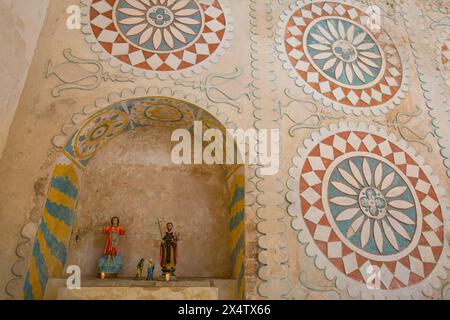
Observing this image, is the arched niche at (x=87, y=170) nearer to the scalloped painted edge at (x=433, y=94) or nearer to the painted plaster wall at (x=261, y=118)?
the painted plaster wall at (x=261, y=118)

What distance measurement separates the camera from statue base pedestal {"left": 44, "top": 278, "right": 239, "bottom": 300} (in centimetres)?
340

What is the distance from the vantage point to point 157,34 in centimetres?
477

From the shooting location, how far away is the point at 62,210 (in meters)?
4.27

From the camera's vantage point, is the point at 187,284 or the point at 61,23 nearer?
the point at 187,284

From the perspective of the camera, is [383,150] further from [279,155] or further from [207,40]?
[207,40]

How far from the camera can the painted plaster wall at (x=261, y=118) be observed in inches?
146

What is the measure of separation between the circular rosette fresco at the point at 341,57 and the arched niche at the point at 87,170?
175 cm

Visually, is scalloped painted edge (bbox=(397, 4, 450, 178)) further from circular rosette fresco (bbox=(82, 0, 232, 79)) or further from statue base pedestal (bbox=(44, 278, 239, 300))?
statue base pedestal (bbox=(44, 278, 239, 300))

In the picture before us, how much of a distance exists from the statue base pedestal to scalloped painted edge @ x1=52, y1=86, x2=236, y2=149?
1617mm

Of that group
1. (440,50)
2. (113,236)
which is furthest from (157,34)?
(440,50)

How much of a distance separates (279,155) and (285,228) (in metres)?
0.95

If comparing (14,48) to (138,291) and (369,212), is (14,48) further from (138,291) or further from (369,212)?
(369,212)

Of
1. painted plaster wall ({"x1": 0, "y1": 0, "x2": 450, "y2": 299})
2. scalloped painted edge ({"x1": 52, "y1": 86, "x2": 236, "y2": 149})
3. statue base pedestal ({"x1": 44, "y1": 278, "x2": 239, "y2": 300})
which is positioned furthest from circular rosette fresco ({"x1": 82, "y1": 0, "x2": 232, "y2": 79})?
statue base pedestal ({"x1": 44, "y1": 278, "x2": 239, "y2": 300})
